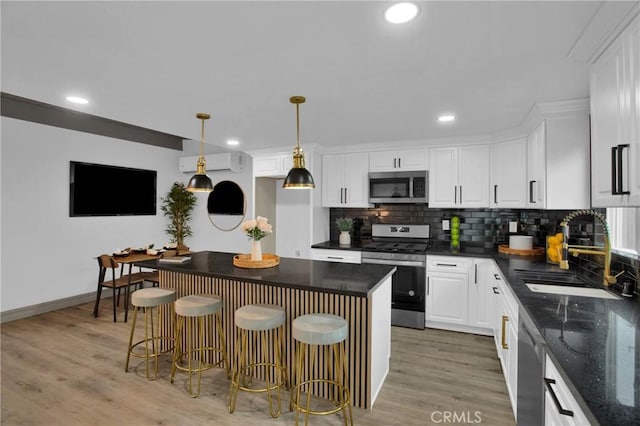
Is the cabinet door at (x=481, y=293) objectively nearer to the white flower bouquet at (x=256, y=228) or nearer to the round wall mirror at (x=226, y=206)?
the white flower bouquet at (x=256, y=228)

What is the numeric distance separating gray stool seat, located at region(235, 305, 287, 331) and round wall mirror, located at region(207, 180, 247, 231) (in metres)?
3.49

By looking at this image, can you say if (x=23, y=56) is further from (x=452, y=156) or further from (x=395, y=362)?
(x=452, y=156)

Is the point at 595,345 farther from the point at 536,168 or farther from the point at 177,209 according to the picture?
the point at 177,209

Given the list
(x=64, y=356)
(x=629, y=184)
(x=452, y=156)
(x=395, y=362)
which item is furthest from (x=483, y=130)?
(x=64, y=356)

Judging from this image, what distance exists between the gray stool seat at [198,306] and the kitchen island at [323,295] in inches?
7.6

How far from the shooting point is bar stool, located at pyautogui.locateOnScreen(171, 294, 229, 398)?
2467mm

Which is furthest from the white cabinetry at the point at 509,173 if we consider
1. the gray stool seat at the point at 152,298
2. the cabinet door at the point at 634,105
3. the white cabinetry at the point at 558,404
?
the gray stool seat at the point at 152,298

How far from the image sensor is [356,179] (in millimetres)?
4480

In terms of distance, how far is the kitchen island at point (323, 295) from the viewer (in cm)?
229

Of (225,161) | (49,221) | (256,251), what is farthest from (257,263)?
(49,221)

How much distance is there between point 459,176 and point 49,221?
548 cm

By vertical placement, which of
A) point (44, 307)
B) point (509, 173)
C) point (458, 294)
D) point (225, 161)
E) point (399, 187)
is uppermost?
point (225, 161)

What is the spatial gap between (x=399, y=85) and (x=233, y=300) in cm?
222

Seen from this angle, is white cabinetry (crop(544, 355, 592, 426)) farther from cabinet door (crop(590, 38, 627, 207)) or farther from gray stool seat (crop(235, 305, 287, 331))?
gray stool seat (crop(235, 305, 287, 331))
